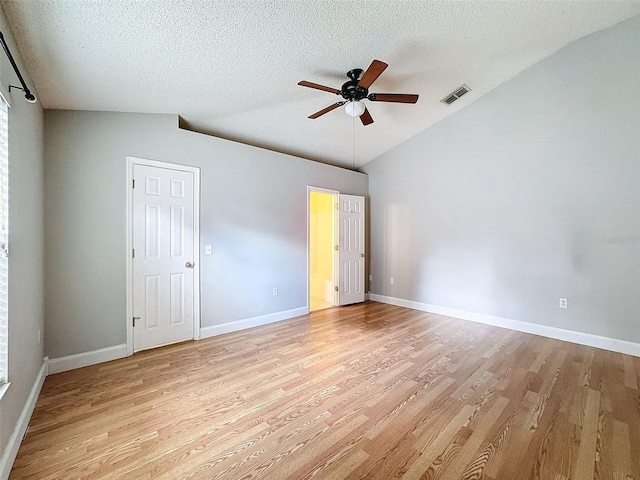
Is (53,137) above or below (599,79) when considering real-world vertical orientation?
below

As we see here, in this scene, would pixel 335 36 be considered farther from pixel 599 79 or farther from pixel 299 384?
pixel 599 79

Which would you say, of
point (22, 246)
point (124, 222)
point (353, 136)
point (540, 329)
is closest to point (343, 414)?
point (22, 246)

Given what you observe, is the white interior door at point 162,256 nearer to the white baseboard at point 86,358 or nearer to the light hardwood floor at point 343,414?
the white baseboard at point 86,358

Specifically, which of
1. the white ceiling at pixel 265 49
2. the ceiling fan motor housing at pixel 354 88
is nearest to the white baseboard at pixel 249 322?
the white ceiling at pixel 265 49

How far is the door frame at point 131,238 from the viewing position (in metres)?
2.96

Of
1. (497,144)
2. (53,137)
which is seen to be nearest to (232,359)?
(53,137)

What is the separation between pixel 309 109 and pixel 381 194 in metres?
2.48

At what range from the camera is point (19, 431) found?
169cm

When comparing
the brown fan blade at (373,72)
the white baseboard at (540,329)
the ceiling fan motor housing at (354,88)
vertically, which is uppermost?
the ceiling fan motor housing at (354,88)

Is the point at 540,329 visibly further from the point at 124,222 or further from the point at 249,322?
the point at 124,222

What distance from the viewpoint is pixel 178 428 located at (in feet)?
6.06

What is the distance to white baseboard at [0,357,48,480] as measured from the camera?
145 centimetres

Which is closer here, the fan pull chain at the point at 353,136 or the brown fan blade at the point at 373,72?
the brown fan blade at the point at 373,72

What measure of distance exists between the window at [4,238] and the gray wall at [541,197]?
4.92m
